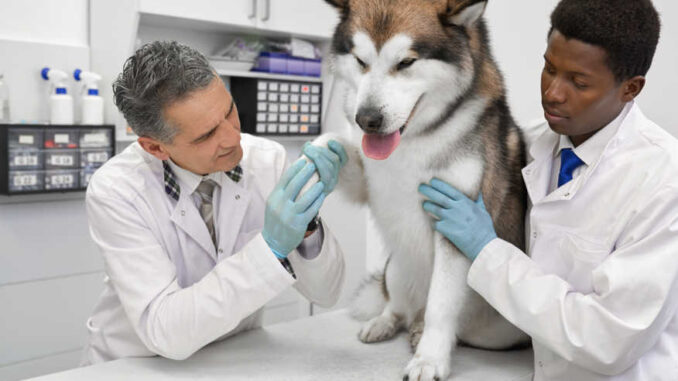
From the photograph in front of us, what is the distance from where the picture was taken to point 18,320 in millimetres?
2225

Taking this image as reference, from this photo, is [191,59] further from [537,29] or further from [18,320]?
[18,320]

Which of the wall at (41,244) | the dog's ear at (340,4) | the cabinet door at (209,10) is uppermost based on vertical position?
the cabinet door at (209,10)

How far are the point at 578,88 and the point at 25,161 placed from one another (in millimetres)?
1982

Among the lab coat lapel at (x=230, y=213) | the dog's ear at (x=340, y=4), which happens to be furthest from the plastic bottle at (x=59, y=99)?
the dog's ear at (x=340, y=4)

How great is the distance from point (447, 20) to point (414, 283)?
25.5 inches

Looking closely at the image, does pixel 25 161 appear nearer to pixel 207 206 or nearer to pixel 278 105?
pixel 207 206

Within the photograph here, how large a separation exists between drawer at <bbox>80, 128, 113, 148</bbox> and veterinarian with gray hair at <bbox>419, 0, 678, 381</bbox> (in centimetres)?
162

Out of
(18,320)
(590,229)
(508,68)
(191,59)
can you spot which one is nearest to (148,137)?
(191,59)

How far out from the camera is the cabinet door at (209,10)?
2320 millimetres

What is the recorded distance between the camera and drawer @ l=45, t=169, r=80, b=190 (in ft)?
7.17

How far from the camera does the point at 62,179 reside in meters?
2.22

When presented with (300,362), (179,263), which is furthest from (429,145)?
(179,263)

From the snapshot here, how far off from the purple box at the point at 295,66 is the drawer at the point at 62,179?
1.20 m

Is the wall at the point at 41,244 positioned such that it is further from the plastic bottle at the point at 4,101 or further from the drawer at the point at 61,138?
the drawer at the point at 61,138
